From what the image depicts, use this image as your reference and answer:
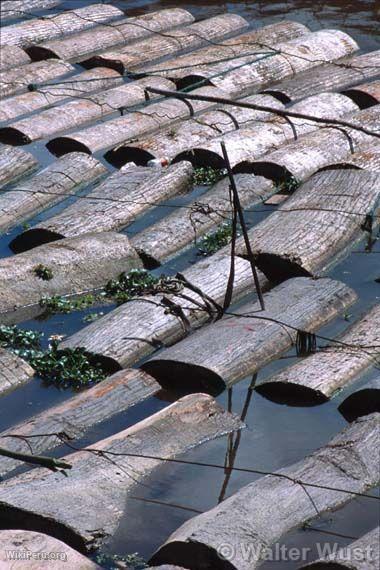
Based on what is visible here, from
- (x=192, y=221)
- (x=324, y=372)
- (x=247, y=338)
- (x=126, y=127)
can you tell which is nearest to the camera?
(x=324, y=372)

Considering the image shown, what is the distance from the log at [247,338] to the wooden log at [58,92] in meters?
6.29

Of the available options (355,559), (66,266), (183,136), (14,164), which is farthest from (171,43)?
(355,559)

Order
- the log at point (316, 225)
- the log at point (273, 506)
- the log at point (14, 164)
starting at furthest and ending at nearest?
the log at point (14, 164), the log at point (316, 225), the log at point (273, 506)

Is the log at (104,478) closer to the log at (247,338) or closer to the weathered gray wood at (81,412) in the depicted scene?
the weathered gray wood at (81,412)

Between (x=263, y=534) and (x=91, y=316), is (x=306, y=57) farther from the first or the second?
(x=263, y=534)

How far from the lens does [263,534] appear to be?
658cm

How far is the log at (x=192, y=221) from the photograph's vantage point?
11016 mm

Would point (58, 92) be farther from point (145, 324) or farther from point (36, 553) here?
point (36, 553)

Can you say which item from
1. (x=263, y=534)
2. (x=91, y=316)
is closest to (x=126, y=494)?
(x=263, y=534)

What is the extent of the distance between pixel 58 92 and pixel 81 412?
315 inches

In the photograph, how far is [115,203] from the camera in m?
11.9

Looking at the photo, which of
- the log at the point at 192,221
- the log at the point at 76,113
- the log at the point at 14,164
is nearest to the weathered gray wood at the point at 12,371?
the log at the point at 192,221

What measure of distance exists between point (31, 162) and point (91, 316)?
3797mm

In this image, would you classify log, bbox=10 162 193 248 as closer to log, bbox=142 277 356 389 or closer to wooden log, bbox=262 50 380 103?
log, bbox=142 277 356 389
